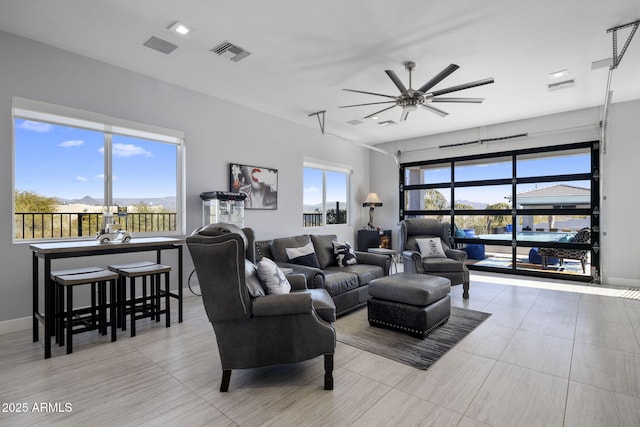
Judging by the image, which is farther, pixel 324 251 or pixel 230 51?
pixel 324 251

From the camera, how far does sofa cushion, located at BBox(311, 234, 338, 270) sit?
452 cm

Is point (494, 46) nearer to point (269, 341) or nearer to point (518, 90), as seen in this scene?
point (518, 90)

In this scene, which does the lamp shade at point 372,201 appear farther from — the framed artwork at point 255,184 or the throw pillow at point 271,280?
the throw pillow at point 271,280

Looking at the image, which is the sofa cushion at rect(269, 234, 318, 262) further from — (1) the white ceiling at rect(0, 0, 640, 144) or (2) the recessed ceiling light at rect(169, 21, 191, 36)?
(2) the recessed ceiling light at rect(169, 21, 191, 36)

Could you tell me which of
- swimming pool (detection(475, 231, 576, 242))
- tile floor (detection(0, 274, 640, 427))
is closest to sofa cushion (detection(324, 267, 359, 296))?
tile floor (detection(0, 274, 640, 427))

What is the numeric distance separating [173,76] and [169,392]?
3687 millimetres

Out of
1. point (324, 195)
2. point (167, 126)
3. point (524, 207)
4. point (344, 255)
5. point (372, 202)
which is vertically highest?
point (167, 126)

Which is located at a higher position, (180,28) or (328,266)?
(180,28)

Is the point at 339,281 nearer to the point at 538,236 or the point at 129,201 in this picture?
the point at 129,201

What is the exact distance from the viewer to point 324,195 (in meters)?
7.04

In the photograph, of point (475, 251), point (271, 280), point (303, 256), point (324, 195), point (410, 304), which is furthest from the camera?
point (324, 195)

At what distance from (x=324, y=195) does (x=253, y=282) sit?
4.87m

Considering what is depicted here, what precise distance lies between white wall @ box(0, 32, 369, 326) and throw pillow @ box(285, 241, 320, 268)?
4.48ft

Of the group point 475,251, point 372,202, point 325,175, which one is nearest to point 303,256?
point 325,175
